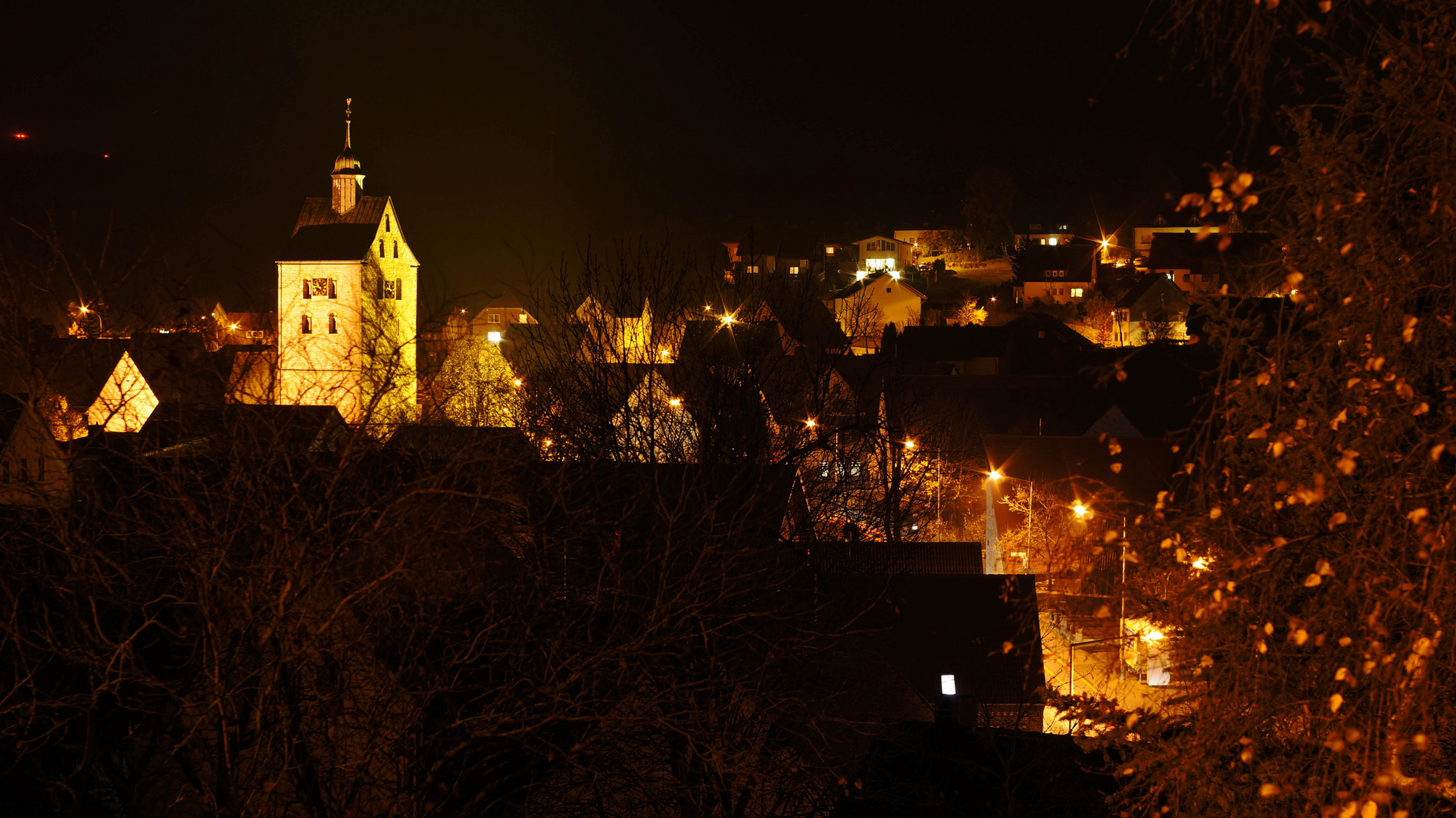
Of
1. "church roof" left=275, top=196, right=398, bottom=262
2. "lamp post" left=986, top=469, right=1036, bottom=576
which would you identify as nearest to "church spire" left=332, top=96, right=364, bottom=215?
"church roof" left=275, top=196, right=398, bottom=262

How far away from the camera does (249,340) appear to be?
29.0 feet

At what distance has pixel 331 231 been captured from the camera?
51906 millimetres

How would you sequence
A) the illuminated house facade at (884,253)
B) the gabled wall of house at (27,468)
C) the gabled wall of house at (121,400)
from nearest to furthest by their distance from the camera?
the gabled wall of house at (27,468) → the gabled wall of house at (121,400) → the illuminated house facade at (884,253)

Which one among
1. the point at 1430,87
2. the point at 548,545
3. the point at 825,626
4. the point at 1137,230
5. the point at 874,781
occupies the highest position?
the point at 1137,230

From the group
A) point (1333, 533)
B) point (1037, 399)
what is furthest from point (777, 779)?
point (1037, 399)

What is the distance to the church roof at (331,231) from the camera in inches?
1989

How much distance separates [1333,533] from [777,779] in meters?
7.88

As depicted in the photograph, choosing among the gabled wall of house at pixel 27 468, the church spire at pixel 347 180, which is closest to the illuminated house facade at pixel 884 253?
the church spire at pixel 347 180

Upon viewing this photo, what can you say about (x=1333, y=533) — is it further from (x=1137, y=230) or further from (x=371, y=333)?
(x=1137, y=230)

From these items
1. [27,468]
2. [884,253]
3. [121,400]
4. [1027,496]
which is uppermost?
[884,253]

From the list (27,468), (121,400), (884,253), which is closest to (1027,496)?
(121,400)

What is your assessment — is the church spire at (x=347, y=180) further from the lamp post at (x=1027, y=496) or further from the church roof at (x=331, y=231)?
the lamp post at (x=1027, y=496)

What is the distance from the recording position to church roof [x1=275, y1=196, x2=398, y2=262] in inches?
1989

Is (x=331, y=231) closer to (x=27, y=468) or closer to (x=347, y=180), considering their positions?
(x=347, y=180)
